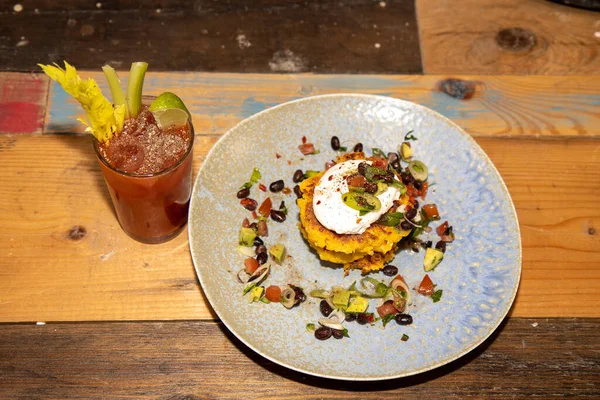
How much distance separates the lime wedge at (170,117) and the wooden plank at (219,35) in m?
1.32

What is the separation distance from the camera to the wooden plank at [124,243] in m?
3.47

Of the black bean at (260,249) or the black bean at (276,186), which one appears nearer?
the black bean at (260,249)

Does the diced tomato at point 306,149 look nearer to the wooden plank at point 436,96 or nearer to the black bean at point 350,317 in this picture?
the wooden plank at point 436,96

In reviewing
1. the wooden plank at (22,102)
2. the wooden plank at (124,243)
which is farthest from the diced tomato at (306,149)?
the wooden plank at (22,102)

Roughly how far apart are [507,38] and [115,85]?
2997 mm

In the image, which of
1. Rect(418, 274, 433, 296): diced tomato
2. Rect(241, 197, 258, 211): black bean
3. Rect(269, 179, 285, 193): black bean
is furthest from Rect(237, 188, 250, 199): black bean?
Rect(418, 274, 433, 296): diced tomato

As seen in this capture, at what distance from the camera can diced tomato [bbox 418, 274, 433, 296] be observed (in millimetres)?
3402

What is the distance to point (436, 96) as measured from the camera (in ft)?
14.4

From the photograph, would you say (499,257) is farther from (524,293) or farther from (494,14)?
(494,14)

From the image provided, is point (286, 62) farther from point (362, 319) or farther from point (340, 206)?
point (362, 319)

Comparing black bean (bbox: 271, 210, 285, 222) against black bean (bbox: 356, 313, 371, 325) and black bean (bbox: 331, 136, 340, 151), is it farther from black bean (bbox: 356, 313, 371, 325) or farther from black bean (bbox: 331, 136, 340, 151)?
black bean (bbox: 356, 313, 371, 325)

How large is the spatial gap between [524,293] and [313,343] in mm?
1276

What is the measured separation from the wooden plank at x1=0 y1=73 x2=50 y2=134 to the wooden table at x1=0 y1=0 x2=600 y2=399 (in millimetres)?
11

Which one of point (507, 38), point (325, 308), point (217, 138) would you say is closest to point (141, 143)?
point (217, 138)
